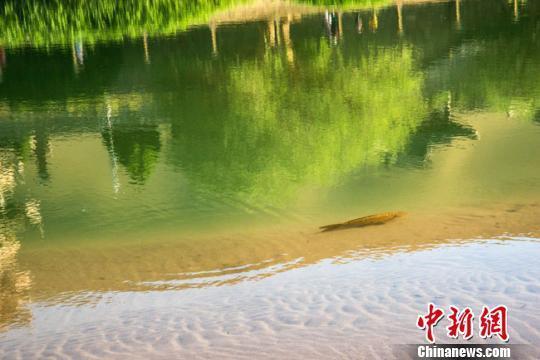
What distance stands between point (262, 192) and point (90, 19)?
2430 centimetres

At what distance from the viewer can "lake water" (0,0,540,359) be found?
840 cm

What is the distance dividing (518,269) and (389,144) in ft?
26.0

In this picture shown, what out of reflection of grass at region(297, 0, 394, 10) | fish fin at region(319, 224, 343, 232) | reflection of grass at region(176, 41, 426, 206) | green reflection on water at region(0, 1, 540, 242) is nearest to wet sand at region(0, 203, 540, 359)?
fish fin at region(319, 224, 343, 232)

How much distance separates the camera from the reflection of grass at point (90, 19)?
3362 centimetres

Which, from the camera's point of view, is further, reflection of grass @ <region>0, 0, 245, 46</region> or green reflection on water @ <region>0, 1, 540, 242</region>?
reflection of grass @ <region>0, 0, 245, 46</region>

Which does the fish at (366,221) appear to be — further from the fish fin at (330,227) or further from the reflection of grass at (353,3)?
the reflection of grass at (353,3)

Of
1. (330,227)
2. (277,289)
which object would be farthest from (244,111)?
(277,289)

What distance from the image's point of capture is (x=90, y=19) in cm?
3578

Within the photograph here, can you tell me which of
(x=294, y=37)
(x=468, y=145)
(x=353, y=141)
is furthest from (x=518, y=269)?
(x=294, y=37)

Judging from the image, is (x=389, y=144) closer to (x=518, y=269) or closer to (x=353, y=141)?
(x=353, y=141)

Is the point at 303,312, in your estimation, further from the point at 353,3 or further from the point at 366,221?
the point at 353,3

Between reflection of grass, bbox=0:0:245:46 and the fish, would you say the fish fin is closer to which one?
the fish

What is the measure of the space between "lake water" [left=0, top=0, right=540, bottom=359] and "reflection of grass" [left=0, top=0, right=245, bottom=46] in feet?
6.62

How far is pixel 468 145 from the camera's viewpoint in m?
16.9
